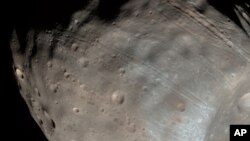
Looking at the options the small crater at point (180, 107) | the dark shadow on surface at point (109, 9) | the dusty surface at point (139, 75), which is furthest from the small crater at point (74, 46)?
the small crater at point (180, 107)

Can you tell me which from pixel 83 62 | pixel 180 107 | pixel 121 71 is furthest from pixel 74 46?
pixel 180 107

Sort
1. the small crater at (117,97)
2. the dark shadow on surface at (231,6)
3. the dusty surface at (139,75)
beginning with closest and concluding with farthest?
1. the dark shadow on surface at (231,6)
2. the dusty surface at (139,75)
3. the small crater at (117,97)

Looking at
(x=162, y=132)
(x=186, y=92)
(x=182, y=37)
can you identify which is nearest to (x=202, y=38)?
(x=182, y=37)

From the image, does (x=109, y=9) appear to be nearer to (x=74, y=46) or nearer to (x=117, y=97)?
(x=74, y=46)

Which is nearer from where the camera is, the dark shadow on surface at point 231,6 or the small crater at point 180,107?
the dark shadow on surface at point 231,6

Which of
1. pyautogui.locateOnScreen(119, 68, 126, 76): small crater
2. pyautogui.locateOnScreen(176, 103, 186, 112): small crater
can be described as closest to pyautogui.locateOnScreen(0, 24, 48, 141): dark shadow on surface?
pyautogui.locateOnScreen(119, 68, 126, 76): small crater

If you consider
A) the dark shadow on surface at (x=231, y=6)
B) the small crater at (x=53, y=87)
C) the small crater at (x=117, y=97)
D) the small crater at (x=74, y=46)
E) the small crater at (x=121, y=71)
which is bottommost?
the small crater at (x=117, y=97)

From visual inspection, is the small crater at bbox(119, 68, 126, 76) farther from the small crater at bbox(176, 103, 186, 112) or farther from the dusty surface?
the small crater at bbox(176, 103, 186, 112)

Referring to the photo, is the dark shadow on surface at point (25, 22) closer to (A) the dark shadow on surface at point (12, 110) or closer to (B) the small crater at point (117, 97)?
(A) the dark shadow on surface at point (12, 110)

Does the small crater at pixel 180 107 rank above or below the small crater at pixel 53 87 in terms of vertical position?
below

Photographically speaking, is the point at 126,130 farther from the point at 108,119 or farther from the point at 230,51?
the point at 230,51
